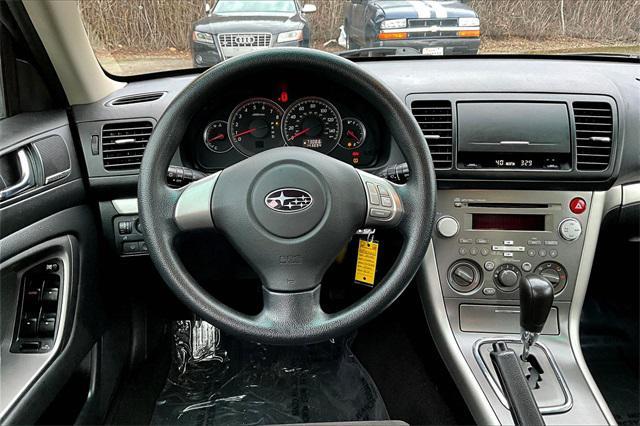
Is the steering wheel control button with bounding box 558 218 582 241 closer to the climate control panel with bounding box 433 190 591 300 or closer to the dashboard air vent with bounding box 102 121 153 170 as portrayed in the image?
the climate control panel with bounding box 433 190 591 300

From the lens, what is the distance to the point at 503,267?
1.91 m

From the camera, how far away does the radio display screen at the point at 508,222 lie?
189 centimetres

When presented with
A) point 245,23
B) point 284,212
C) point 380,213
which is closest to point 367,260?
point 380,213

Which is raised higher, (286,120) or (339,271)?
(286,120)

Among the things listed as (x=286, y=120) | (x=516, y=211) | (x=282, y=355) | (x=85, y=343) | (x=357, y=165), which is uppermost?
(x=286, y=120)

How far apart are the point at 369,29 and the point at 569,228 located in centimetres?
89

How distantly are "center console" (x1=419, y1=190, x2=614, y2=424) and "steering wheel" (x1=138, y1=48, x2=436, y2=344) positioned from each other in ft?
1.71

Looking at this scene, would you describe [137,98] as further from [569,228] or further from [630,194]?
[630,194]

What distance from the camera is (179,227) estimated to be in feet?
4.62

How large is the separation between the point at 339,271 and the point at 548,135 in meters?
0.78

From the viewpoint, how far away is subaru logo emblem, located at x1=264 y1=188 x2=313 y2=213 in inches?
54.7

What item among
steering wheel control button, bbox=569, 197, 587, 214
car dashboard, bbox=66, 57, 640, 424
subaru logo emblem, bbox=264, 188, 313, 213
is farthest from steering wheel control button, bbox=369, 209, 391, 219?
steering wheel control button, bbox=569, 197, 587, 214

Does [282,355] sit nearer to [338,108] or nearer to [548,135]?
[338,108]

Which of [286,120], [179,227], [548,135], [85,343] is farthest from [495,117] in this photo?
[85,343]
